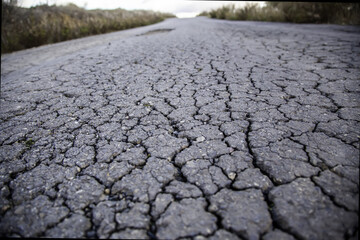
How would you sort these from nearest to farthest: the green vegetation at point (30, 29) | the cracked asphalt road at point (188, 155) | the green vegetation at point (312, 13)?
the cracked asphalt road at point (188, 155) < the green vegetation at point (312, 13) < the green vegetation at point (30, 29)

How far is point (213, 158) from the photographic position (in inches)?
45.4

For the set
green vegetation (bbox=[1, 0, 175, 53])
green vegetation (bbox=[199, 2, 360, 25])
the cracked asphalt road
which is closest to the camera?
the cracked asphalt road

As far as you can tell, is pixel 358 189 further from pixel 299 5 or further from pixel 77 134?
pixel 299 5

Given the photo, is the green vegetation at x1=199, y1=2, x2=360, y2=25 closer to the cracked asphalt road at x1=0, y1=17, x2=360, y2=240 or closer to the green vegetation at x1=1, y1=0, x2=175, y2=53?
the cracked asphalt road at x1=0, y1=17, x2=360, y2=240

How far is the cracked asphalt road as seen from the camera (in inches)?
32.6

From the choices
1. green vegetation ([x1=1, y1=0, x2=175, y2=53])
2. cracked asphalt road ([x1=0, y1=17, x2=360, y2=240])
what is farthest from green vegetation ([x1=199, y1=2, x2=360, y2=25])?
green vegetation ([x1=1, y1=0, x2=175, y2=53])

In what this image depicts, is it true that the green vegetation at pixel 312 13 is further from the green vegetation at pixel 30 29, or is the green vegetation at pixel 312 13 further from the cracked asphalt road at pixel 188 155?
the green vegetation at pixel 30 29

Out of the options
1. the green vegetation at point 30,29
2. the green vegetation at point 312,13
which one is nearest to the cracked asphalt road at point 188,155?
the green vegetation at point 312,13

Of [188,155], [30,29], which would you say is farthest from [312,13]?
[30,29]

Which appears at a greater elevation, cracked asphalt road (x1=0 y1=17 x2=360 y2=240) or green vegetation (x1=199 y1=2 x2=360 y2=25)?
green vegetation (x1=199 y1=2 x2=360 y2=25)

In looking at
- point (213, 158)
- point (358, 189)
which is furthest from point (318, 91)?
point (213, 158)

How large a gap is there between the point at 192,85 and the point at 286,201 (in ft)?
4.96

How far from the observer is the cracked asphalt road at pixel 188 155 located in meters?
0.83

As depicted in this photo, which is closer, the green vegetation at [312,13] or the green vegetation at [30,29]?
the green vegetation at [312,13]
